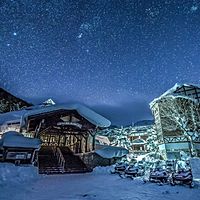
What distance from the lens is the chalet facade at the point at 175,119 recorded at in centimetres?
2608

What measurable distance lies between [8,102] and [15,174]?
95.2ft

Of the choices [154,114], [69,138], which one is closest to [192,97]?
[154,114]

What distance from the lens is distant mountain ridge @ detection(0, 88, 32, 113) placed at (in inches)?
1407

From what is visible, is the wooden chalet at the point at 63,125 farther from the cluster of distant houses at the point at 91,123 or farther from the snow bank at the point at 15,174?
the snow bank at the point at 15,174

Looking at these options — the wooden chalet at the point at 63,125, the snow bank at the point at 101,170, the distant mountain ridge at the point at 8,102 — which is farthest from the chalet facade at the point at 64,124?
the distant mountain ridge at the point at 8,102

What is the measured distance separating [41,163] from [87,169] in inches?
177

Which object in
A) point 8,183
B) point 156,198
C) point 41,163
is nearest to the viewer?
point 156,198

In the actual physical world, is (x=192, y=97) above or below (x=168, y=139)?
above

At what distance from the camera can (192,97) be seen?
94.8 feet

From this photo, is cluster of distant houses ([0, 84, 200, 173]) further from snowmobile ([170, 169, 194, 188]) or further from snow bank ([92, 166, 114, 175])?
snowmobile ([170, 169, 194, 188])

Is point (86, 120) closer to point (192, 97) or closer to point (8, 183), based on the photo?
point (8, 183)

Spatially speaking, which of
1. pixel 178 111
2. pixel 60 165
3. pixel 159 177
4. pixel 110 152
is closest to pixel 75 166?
pixel 60 165

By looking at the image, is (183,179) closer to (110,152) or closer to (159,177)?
(159,177)

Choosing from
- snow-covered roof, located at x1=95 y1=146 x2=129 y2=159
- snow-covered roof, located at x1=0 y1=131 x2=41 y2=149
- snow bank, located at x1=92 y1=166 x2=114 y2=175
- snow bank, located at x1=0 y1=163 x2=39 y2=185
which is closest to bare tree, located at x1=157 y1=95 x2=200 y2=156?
snow-covered roof, located at x1=95 y1=146 x2=129 y2=159
